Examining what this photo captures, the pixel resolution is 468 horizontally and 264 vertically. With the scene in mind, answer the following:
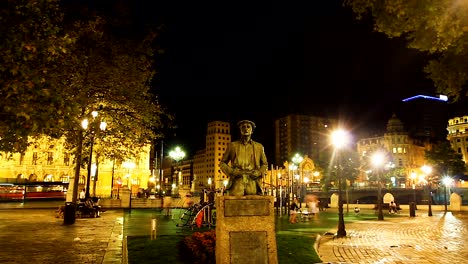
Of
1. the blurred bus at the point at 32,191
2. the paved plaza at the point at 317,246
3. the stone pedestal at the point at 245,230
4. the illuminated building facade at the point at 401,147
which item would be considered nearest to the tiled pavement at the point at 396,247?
the paved plaza at the point at 317,246

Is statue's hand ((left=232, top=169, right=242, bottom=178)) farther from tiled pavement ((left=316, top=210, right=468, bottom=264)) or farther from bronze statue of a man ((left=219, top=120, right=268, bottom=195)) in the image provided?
tiled pavement ((left=316, top=210, right=468, bottom=264))

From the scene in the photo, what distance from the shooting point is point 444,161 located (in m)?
76.8

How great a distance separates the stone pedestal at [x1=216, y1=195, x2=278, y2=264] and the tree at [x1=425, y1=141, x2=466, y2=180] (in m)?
78.0

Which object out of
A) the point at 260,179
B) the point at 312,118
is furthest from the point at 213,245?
the point at 312,118

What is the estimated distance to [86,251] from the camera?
11477 mm

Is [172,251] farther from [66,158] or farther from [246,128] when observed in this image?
[66,158]

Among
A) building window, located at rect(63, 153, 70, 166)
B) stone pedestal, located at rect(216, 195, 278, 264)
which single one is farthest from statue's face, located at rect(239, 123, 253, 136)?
building window, located at rect(63, 153, 70, 166)

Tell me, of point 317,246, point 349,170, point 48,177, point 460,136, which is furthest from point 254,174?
point 460,136

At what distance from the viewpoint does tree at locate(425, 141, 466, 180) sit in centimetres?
7550

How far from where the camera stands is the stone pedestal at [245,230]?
7219 mm

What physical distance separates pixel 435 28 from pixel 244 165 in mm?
7712

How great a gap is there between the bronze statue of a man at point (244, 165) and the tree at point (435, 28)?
6.63 m

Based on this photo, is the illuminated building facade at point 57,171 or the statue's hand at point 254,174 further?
the illuminated building facade at point 57,171

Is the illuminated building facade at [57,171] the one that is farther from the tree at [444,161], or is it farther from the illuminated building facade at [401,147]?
the illuminated building facade at [401,147]
